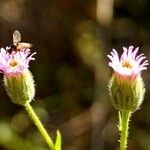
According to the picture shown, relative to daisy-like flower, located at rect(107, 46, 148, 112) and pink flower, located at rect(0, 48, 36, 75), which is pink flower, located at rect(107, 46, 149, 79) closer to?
daisy-like flower, located at rect(107, 46, 148, 112)

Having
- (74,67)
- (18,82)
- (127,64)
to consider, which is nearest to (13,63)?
(18,82)

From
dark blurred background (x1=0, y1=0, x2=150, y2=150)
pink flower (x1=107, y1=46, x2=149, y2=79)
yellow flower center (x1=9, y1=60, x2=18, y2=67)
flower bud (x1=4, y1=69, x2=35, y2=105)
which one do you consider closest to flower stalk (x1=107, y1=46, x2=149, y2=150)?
pink flower (x1=107, y1=46, x2=149, y2=79)

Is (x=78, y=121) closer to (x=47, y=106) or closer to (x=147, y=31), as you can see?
(x=47, y=106)

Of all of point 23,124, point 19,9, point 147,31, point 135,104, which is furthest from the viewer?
point 19,9

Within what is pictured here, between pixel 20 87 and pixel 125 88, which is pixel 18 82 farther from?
pixel 125 88

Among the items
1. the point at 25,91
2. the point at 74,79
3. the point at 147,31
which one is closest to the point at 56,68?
the point at 74,79

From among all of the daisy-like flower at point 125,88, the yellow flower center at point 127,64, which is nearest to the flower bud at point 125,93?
the daisy-like flower at point 125,88
